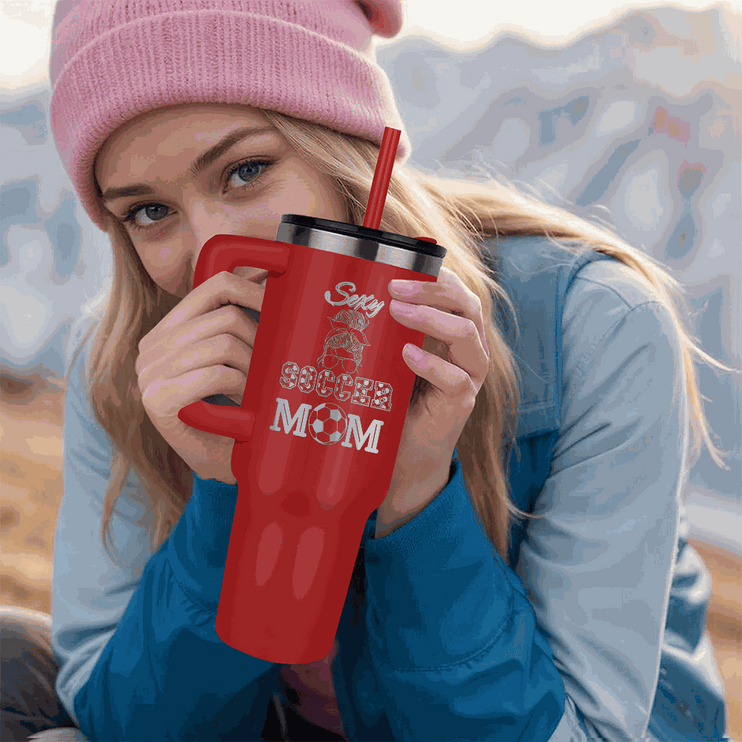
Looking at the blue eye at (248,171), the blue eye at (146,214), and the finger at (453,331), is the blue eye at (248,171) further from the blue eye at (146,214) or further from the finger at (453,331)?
the finger at (453,331)

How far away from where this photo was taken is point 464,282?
0.78 metres

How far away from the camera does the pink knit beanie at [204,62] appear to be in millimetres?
629

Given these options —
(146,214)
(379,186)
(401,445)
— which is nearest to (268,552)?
(401,445)

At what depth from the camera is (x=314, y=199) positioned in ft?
2.28

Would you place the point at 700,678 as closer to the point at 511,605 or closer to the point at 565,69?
the point at 511,605

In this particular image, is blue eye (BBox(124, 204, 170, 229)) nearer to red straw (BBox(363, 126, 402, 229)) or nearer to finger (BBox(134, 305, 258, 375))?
finger (BBox(134, 305, 258, 375))

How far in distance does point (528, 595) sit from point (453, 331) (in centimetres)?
41

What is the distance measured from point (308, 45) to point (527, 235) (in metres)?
0.38

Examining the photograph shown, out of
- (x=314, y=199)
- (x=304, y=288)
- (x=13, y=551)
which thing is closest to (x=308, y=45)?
(x=314, y=199)

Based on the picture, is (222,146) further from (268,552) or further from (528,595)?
(528,595)

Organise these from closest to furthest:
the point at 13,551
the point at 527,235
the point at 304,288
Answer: the point at 304,288 → the point at 527,235 → the point at 13,551

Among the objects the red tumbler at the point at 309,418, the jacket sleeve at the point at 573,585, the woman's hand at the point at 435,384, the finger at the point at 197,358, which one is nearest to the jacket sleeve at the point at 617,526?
the jacket sleeve at the point at 573,585

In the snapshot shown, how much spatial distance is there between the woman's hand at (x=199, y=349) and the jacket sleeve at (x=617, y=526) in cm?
42

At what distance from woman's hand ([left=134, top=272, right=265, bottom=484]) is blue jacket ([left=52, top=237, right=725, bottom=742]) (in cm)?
13
